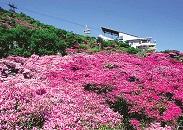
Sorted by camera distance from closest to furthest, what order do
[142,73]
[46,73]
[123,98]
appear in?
[123,98], [46,73], [142,73]

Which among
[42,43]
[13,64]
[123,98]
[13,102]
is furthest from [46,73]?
[42,43]

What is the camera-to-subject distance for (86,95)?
1064 cm

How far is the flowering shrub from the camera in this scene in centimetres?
767

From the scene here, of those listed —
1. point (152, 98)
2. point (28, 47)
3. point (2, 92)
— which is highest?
point (28, 47)

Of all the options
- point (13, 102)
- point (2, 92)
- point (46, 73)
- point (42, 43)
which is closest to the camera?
point (13, 102)

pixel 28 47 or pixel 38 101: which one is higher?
pixel 28 47

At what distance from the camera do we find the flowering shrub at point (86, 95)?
7672 mm

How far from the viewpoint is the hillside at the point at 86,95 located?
302 inches

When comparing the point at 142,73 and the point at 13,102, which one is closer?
the point at 13,102

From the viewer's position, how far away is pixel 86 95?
10641 millimetres

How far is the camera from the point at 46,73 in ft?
44.5

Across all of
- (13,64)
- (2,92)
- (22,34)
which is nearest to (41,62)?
(13,64)

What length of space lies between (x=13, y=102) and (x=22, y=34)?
14782 mm

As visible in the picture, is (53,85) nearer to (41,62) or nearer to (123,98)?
(123,98)
